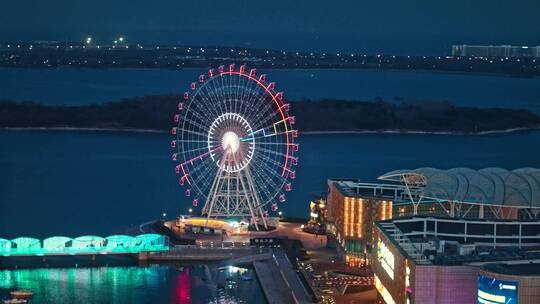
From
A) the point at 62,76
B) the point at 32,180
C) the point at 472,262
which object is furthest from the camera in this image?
the point at 62,76

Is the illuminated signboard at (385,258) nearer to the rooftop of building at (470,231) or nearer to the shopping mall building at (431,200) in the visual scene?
the rooftop of building at (470,231)

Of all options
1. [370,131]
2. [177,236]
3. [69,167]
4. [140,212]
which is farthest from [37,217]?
[370,131]

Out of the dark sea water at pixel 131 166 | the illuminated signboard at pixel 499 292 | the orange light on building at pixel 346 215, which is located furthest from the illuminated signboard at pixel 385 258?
the dark sea water at pixel 131 166

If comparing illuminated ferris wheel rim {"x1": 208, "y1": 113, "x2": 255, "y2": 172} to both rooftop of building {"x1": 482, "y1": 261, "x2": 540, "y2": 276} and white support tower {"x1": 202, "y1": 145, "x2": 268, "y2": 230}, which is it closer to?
white support tower {"x1": 202, "y1": 145, "x2": 268, "y2": 230}

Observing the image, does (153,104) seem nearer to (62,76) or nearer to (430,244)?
(62,76)

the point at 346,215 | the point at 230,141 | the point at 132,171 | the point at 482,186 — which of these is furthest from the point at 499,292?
the point at 132,171

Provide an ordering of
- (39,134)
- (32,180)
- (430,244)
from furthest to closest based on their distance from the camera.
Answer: (39,134) → (32,180) → (430,244)

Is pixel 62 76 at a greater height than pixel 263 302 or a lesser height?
greater
